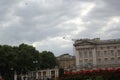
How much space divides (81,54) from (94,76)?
107969mm

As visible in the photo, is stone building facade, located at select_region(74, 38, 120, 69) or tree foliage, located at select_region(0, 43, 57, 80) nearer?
tree foliage, located at select_region(0, 43, 57, 80)

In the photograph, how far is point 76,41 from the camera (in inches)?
5527

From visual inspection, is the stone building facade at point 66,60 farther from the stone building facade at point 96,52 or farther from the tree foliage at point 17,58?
the tree foliage at point 17,58

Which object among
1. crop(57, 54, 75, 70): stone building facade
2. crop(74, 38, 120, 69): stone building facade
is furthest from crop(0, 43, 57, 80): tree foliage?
crop(57, 54, 75, 70): stone building facade

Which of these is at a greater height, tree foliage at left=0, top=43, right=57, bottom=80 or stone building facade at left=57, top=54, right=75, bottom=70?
stone building facade at left=57, top=54, right=75, bottom=70

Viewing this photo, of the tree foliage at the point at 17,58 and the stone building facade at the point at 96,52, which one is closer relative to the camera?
the tree foliage at the point at 17,58

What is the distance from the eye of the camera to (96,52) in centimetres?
13762

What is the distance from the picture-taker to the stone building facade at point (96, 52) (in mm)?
135500

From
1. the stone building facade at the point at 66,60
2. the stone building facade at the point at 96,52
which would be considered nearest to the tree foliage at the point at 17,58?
the stone building facade at the point at 96,52

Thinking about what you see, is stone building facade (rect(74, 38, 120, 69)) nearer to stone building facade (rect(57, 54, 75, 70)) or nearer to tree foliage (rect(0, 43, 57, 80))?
tree foliage (rect(0, 43, 57, 80))

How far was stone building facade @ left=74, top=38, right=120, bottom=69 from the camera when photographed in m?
136

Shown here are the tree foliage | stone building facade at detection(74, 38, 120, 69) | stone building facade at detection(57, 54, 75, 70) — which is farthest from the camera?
stone building facade at detection(57, 54, 75, 70)

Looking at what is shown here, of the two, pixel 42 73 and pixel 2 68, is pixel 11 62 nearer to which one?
pixel 2 68

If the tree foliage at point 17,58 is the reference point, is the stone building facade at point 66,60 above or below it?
above
